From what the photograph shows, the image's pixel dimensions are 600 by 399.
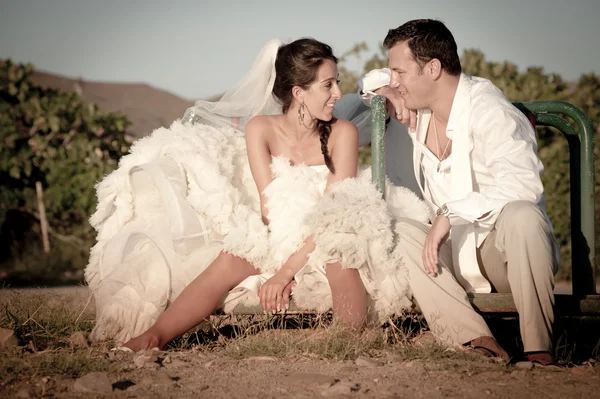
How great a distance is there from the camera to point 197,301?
3.72 meters

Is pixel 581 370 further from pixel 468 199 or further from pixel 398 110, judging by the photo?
pixel 398 110

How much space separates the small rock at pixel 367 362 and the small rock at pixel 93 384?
3.81 ft

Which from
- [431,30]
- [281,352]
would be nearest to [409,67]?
[431,30]

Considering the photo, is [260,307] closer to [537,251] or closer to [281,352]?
[281,352]

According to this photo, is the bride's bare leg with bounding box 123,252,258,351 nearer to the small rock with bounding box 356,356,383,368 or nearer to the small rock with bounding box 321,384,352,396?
the small rock with bounding box 356,356,383,368

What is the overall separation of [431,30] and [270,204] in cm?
144

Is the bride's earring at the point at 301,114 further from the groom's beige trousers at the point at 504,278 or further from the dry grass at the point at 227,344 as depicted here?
the dry grass at the point at 227,344

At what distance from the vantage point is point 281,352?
3.47 meters

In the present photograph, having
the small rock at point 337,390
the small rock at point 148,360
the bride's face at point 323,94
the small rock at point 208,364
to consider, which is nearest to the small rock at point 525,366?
the small rock at point 337,390

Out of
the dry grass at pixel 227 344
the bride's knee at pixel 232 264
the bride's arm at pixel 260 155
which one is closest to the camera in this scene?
the dry grass at pixel 227 344

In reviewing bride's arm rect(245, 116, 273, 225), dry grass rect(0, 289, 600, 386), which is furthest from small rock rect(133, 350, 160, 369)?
bride's arm rect(245, 116, 273, 225)

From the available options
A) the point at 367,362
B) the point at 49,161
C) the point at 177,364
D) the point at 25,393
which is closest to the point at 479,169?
the point at 367,362

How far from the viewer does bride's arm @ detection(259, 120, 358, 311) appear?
371 cm

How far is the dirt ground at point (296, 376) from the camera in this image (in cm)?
285
